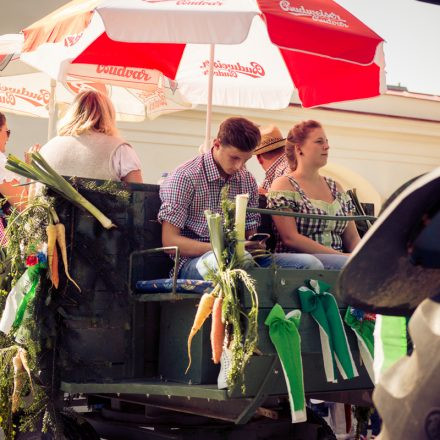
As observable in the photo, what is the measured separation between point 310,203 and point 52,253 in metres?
1.66

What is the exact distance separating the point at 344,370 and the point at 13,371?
62.5 inches

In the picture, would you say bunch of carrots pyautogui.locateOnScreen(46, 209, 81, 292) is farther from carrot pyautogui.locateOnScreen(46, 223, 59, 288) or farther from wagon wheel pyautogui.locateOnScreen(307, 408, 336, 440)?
wagon wheel pyautogui.locateOnScreen(307, 408, 336, 440)

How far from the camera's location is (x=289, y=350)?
3768 mm

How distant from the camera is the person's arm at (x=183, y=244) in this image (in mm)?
4488

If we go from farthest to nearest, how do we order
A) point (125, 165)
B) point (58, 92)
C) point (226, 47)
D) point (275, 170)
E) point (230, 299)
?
A: point (58, 92)
point (226, 47)
point (275, 170)
point (125, 165)
point (230, 299)

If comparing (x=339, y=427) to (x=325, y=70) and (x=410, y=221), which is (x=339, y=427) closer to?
(x=325, y=70)

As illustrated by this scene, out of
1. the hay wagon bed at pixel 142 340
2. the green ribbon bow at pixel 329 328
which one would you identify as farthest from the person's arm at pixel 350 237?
the green ribbon bow at pixel 329 328

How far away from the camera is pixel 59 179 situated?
4.25 m

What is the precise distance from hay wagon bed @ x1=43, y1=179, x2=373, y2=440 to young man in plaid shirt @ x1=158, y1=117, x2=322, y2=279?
0.35ft

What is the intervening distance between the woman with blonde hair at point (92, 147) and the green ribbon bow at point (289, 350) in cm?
150

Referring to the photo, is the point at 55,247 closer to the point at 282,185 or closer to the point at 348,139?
the point at 282,185

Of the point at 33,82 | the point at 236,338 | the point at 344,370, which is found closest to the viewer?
the point at 236,338

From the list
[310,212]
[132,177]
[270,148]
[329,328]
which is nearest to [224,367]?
[329,328]

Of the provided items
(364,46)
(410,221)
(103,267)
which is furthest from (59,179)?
(410,221)
